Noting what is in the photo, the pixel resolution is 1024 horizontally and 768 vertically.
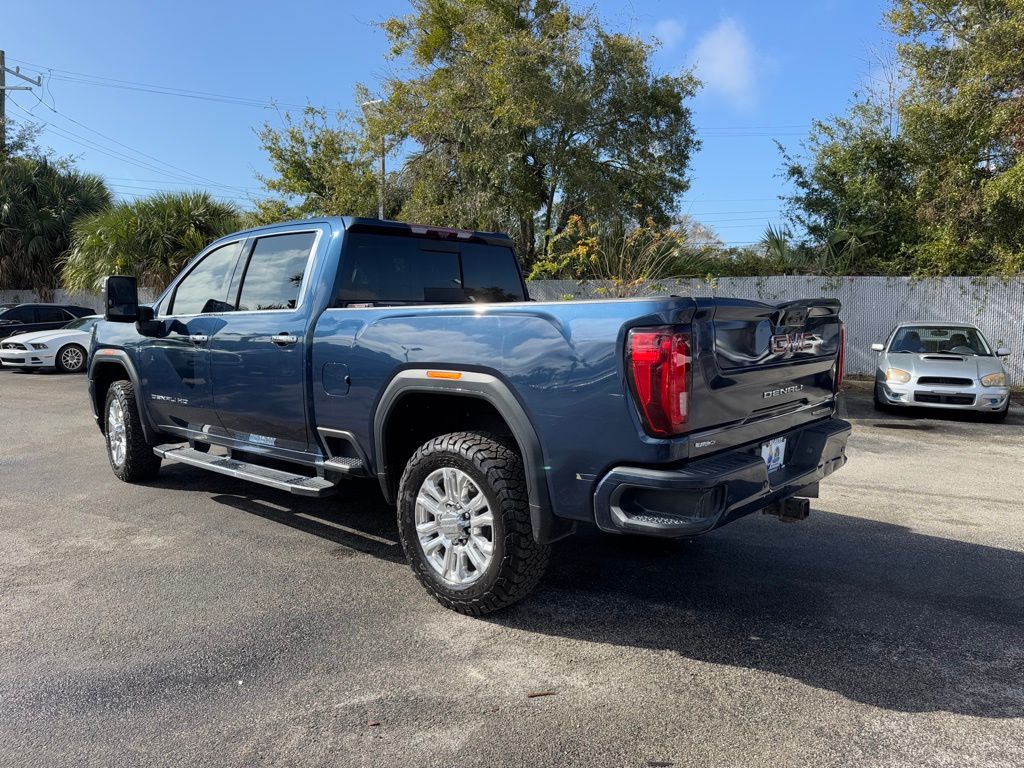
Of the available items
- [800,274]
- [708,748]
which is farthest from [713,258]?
[708,748]

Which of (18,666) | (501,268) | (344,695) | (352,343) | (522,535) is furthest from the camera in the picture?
(501,268)

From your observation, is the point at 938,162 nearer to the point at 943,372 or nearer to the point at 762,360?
the point at 943,372

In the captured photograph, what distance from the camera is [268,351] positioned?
471 centimetres

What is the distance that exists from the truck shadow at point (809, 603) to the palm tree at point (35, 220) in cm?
2393

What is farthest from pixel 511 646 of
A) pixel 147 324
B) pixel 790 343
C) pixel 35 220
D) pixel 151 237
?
pixel 35 220

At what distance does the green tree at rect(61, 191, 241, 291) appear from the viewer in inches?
786

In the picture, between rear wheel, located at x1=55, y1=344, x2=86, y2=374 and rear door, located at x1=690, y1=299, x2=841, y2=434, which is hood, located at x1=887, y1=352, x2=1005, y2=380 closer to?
rear door, located at x1=690, y1=299, x2=841, y2=434

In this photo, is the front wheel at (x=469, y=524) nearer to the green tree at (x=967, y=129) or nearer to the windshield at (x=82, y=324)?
the green tree at (x=967, y=129)

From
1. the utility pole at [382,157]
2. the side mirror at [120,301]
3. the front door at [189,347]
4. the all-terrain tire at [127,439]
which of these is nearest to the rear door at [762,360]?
the front door at [189,347]

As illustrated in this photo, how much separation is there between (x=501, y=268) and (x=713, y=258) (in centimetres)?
1233

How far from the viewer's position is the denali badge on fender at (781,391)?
12.1ft

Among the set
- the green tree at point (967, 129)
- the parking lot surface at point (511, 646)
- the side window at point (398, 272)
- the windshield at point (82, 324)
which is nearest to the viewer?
the parking lot surface at point (511, 646)

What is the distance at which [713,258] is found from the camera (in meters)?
17.0

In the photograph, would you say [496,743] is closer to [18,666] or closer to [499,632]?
[499,632]
